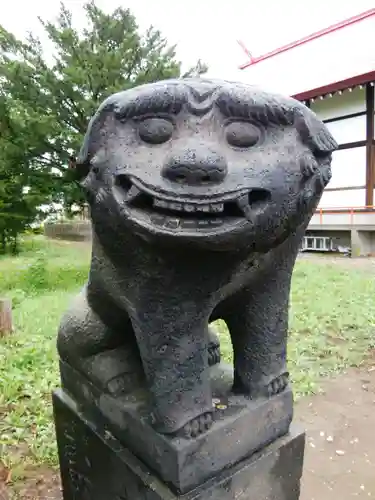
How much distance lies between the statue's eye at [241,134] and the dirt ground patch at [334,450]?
1288 millimetres

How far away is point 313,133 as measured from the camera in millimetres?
895

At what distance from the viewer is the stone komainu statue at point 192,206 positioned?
2.63ft

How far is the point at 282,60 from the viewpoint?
11398 millimetres

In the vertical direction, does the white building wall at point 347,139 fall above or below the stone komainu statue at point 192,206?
above

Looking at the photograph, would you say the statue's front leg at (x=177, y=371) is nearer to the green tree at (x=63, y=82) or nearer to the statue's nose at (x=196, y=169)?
the statue's nose at (x=196, y=169)

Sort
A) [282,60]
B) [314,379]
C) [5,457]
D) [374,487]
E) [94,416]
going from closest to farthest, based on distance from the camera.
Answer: [94,416], [374,487], [5,457], [314,379], [282,60]

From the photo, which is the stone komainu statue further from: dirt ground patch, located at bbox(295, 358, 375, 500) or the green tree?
the green tree

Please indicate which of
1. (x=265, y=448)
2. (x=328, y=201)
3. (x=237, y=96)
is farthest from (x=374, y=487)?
(x=328, y=201)

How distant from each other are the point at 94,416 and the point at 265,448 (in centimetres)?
54

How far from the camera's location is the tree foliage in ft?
18.3

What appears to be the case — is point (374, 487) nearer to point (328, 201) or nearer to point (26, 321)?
point (26, 321)

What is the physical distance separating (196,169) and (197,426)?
64cm

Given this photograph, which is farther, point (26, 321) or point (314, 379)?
point (26, 321)

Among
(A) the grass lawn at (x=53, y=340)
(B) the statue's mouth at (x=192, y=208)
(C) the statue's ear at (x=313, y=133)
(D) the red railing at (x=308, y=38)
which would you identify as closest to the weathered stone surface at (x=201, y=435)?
(B) the statue's mouth at (x=192, y=208)
